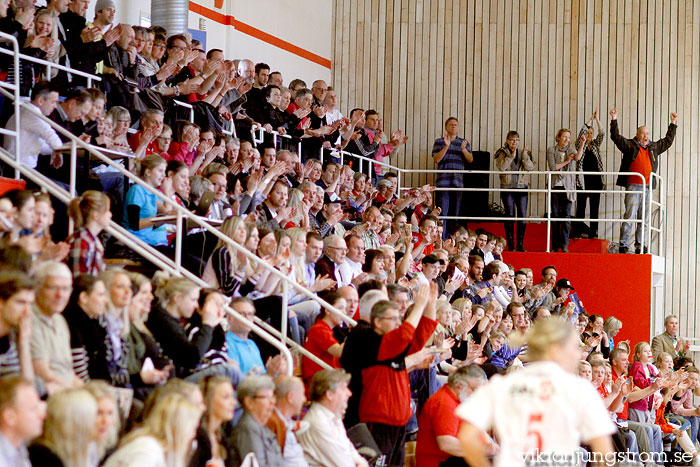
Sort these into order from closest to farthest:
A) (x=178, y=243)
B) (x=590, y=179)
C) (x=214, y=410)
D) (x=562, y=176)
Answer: (x=214, y=410), (x=178, y=243), (x=562, y=176), (x=590, y=179)

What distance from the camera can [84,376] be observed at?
525 centimetres

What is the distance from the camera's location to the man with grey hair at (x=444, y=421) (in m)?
6.89

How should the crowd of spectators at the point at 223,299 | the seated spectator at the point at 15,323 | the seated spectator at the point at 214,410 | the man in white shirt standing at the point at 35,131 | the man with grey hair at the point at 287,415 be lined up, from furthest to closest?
the man in white shirt standing at the point at 35,131, the man with grey hair at the point at 287,415, the seated spectator at the point at 214,410, the crowd of spectators at the point at 223,299, the seated spectator at the point at 15,323

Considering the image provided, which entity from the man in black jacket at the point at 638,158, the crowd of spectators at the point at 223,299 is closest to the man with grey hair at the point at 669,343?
the crowd of spectators at the point at 223,299

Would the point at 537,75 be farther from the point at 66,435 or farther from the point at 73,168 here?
the point at 66,435

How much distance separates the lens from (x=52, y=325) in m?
5.03

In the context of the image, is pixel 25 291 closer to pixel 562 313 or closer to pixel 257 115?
pixel 257 115

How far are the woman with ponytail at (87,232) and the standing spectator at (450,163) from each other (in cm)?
892

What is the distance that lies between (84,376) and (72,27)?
4.33m

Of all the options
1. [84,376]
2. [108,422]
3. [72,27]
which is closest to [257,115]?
[72,27]

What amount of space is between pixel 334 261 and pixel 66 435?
475 cm

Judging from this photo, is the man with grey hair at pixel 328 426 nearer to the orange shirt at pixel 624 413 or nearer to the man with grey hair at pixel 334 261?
the man with grey hair at pixel 334 261

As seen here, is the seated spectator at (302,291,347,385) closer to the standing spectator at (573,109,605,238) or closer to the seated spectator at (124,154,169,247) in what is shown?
the seated spectator at (124,154,169,247)

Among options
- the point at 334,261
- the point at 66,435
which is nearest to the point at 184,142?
the point at 334,261
